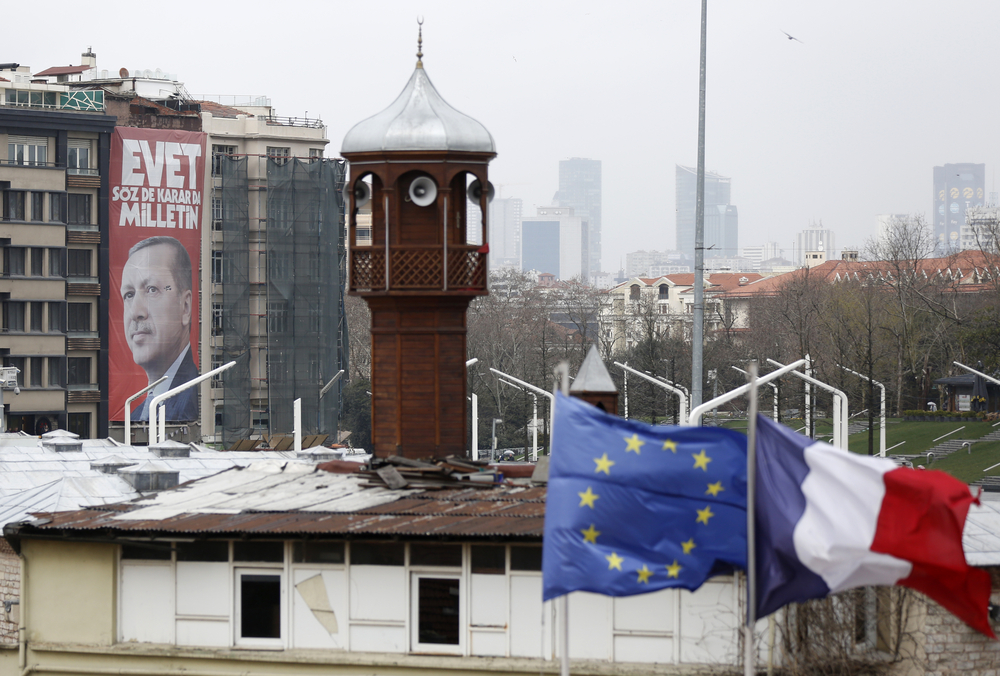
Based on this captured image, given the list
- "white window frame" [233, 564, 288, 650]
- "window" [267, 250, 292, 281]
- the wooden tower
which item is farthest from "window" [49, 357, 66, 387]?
"white window frame" [233, 564, 288, 650]

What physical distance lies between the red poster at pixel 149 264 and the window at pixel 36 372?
3.58 meters

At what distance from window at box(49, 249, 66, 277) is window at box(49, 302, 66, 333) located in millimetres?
1628

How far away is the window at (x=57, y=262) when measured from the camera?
3071 inches

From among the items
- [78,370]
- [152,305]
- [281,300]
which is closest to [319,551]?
[152,305]

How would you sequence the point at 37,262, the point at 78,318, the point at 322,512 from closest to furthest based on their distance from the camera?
the point at 322,512 → the point at 37,262 → the point at 78,318

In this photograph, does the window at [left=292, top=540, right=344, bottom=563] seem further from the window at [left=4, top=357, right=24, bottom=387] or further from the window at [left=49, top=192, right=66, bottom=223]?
the window at [left=49, top=192, right=66, bottom=223]

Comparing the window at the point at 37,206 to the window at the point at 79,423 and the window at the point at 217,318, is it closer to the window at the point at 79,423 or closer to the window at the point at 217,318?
the window at the point at 79,423

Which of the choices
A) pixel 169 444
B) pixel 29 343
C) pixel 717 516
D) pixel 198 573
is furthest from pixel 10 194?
pixel 717 516

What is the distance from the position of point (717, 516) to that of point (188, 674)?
9.06 metres

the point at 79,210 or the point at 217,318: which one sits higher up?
the point at 79,210

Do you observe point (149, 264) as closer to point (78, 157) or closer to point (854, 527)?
point (78, 157)

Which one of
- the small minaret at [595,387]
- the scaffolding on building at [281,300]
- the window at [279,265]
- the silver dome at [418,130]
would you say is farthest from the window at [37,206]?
the small minaret at [595,387]

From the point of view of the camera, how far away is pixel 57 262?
78188 mm

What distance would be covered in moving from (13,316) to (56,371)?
3591 millimetres
